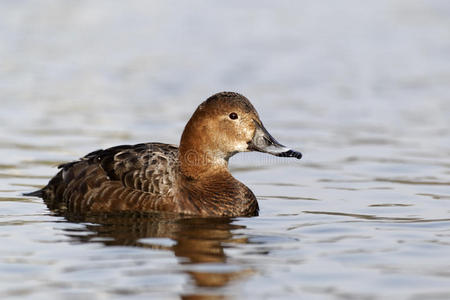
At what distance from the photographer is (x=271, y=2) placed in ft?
71.8

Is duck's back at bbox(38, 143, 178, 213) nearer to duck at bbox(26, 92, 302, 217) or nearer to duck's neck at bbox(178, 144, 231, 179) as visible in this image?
duck at bbox(26, 92, 302, 217)

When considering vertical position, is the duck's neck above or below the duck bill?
below

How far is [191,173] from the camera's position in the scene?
349 inches

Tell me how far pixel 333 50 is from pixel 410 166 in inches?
Answer: 319

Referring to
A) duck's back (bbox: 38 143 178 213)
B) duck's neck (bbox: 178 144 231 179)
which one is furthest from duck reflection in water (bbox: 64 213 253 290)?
duck's neck (bbox: 178 144 231 179)

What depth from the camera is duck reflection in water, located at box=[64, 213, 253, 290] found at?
6.60 m

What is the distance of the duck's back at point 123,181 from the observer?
859 centimetres

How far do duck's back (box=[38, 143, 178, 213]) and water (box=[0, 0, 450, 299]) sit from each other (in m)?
0.20

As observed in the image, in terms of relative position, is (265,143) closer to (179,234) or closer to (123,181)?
(123,181)

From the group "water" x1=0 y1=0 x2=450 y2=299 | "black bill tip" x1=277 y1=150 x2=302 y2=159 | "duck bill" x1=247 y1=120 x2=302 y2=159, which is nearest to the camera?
"water" x1=0 y1=0 x2=450 y2=299

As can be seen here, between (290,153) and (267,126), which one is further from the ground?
(267,126)

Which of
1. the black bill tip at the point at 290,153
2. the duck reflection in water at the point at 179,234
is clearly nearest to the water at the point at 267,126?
the duck reflection in water at the point at 179,234

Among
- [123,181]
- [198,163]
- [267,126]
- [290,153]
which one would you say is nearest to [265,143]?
[290,153]

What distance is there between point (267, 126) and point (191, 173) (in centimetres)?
487
